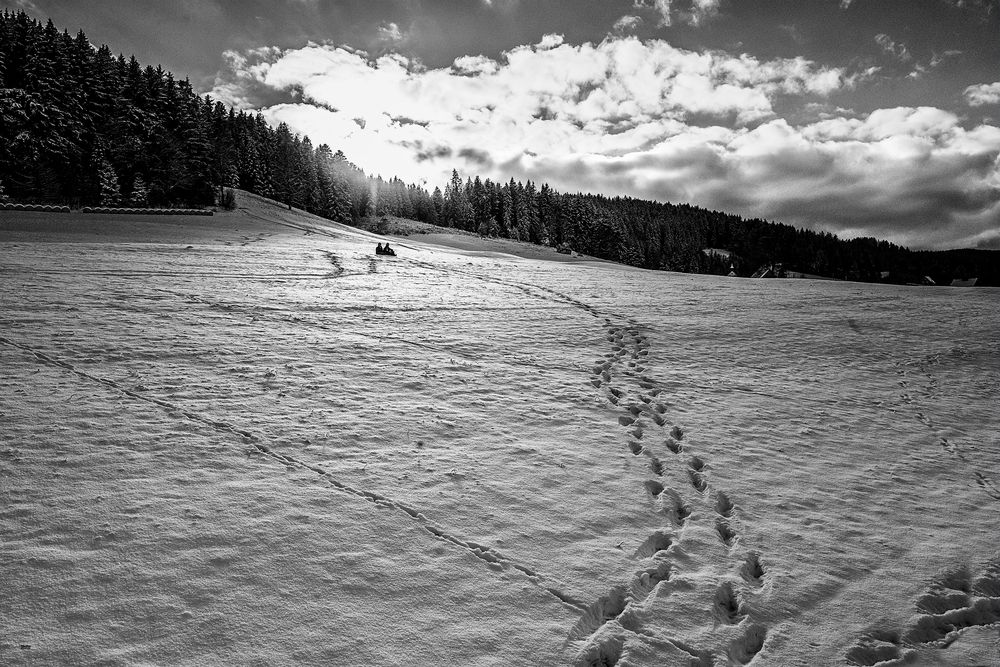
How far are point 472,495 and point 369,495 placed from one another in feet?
3.68

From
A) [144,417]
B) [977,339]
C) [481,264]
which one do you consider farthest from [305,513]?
[481,264]

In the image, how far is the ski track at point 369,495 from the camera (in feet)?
15.0

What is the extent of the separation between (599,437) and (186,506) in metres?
5.22

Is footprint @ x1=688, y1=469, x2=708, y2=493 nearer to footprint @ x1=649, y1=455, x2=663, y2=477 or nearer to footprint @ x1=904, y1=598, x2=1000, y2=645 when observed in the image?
footprint @ x1=649, y1=455, x2=663, y2=477

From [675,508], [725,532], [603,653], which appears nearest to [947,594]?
[725,532]

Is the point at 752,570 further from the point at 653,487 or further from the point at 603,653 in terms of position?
the point at 603,653

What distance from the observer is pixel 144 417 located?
21.7 ft

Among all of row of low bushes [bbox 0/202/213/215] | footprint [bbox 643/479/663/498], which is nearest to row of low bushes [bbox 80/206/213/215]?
row of low bushes [bbox 0/202/213/215]

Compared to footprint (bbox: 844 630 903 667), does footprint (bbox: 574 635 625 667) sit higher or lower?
lower

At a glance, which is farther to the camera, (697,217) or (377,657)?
(697,217)

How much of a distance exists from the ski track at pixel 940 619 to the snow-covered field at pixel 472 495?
0.9 inches

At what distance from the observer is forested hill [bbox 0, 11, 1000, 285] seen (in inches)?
1809

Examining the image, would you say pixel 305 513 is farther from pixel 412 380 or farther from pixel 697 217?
pixel 697 217

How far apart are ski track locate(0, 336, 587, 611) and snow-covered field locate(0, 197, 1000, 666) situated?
0.03 m
